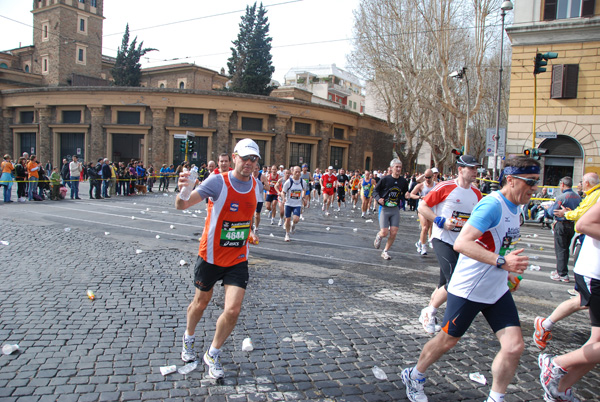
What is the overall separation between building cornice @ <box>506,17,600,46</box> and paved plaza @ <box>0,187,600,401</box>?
17412 millimetres

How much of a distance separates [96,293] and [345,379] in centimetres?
388

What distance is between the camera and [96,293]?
234 inches

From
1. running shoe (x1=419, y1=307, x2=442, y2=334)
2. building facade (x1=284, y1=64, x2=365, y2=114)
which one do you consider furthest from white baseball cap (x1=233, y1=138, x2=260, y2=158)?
building facade (x1=284, y1=64, x2=365, y2=114)

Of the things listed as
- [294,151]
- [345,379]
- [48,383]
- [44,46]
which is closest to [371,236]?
[345,379]

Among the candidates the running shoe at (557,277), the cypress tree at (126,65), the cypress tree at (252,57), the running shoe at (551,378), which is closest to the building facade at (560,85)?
the running shoe at (557,277)

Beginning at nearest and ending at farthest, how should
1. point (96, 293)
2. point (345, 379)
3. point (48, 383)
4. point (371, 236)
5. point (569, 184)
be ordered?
1. point (48, 383)
2. point (345, 379)
3. point (96, 293)
4. point (569, 184)
5. point (371, 236)

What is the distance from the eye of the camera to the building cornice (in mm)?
21203

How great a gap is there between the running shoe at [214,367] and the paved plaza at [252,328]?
3.8 inches

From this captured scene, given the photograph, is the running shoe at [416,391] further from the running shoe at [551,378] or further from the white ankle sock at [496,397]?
the running shoe at [551,378]

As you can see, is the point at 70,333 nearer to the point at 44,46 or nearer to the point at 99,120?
the point at 99,120

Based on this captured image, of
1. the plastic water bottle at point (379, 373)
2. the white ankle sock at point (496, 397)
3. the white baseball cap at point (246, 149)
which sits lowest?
the plastic water bottle at point (379, 373)

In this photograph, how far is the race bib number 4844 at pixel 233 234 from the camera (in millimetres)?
3855

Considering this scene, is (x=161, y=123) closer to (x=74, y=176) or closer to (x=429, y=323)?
(x=74, y=176)

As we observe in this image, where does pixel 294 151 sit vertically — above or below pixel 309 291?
above
